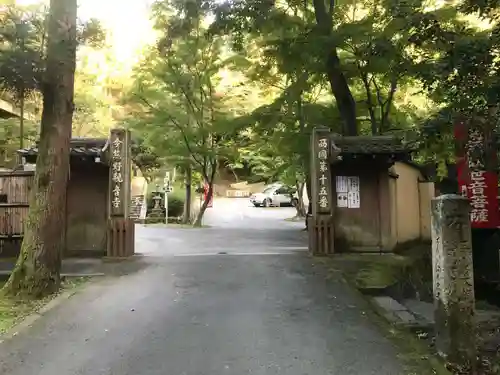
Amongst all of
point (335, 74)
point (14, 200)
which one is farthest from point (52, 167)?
point (335, 74)

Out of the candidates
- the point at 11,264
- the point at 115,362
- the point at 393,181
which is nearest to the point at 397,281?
the point at 393,181

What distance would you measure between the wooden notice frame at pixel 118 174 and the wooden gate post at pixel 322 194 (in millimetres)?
5157

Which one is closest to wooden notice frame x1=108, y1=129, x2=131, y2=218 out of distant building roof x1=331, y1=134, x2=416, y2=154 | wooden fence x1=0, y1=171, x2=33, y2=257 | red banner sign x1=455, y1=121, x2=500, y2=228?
wooden fence x1=0, y1=171, x2=33, y2=257

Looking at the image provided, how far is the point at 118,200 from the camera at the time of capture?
13.8 metres

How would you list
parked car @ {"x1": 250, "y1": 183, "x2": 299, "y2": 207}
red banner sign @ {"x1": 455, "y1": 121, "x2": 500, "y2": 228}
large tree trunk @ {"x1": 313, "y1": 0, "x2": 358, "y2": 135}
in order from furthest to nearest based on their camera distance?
parked car @ {"x1": 250, "y1": 183, "x2": 299, "y2": 207} → large tree trunk @ {"x1": 313, "y1": 0, "x2": 358, "y2": 135} → red banner sign @ {"x1": 455, "y1": 121, "x2": 500, "y2": 228}

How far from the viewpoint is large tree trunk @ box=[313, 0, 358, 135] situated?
1459 cm

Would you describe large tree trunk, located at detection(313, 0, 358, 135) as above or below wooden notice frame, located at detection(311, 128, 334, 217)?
above

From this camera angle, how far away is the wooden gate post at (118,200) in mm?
13789

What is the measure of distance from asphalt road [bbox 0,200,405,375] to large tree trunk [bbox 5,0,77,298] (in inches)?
38.9

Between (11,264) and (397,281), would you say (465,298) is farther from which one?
(11,264)

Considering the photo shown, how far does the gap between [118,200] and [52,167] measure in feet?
13.5

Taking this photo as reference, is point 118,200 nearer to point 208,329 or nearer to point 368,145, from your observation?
point 368,145

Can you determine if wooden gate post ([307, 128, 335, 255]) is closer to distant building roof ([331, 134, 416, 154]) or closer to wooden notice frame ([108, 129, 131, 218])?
distant building roof ([331, 134, 416, 154])

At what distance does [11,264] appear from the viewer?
1296 centimetres
